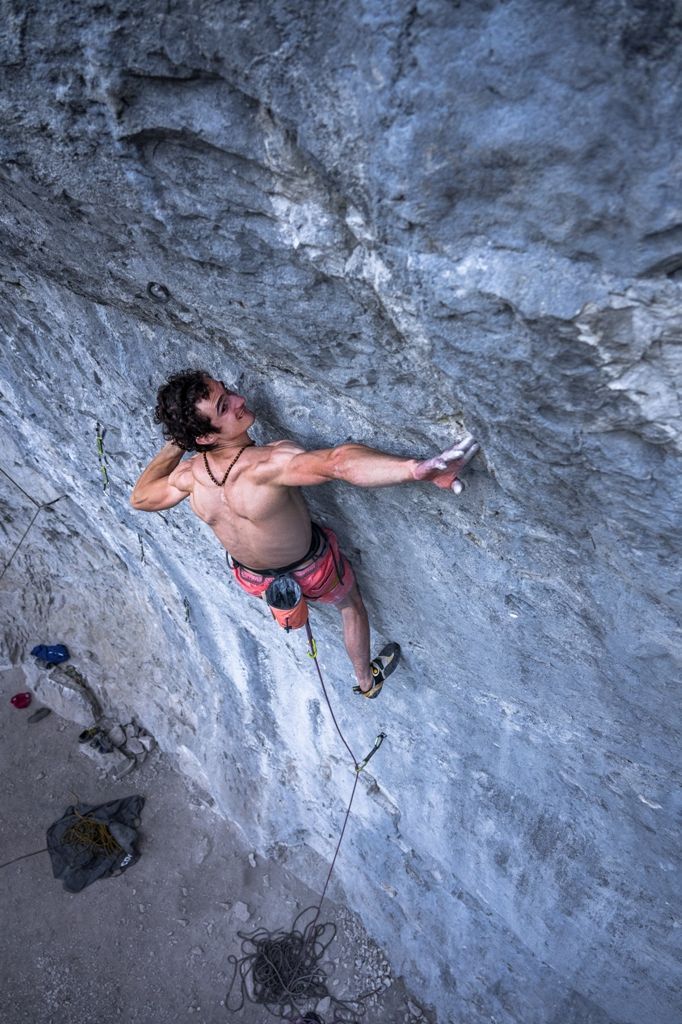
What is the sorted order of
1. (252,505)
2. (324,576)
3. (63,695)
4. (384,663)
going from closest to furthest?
(252,505) < (324,576) < (384,663) < (63,695)

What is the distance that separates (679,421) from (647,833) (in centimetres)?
196

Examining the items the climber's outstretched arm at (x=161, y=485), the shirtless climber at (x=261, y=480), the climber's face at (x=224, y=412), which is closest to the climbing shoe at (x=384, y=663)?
the shirtless climber at (x=261, y=480)

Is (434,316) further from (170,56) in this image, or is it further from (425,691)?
(425,691)

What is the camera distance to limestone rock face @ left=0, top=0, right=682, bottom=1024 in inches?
51.3

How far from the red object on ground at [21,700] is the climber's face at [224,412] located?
5.33 meters

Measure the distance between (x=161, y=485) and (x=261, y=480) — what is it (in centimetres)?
57

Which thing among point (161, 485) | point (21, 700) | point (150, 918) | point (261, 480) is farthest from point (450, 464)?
point (21, 700)

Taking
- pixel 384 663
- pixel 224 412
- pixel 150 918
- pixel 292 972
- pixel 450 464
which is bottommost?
pixel 292 972

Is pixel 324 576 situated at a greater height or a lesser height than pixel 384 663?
greater

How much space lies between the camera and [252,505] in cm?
251

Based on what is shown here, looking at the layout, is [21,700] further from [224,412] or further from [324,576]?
[224,412]

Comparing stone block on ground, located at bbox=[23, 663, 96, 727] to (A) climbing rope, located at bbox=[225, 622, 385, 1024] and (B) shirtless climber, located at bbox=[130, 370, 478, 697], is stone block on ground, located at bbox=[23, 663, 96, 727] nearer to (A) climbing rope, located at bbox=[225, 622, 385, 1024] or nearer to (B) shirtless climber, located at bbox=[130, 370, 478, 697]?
(A) climbing rope, located at bbox=[225, 622, 385, 1024]

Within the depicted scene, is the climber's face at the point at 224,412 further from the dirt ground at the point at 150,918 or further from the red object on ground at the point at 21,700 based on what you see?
the red object on ground at the point at 21,700

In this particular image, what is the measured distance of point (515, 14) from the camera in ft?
3.89
